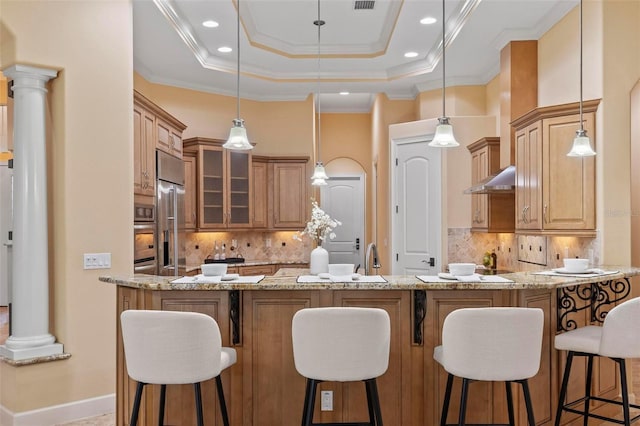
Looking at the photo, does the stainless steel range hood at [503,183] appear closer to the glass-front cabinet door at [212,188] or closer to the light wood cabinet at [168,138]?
the light wood cabinet at [168,138]

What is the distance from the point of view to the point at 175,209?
5434 mm

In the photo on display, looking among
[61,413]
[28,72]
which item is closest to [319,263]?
[61,413]

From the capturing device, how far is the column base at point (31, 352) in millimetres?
3416

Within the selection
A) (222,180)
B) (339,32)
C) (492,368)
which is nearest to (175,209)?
(222,180)

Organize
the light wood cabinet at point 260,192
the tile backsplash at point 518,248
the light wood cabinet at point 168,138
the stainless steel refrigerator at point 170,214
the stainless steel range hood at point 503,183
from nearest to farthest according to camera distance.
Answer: the tile backsplash at point 518,248 → the stainless steel range hood at point 503,183 → the stainless steel refrigerator at point 170,214 → the light wood cabinet at point 168,138 → the light wood cabinet at point 260,192

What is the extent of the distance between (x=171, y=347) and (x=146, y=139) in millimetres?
2795

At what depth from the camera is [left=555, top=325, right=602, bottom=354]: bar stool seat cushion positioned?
9.36 ft

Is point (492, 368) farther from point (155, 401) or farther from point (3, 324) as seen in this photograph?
point (3, 324)

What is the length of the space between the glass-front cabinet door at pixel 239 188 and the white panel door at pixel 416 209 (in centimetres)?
206

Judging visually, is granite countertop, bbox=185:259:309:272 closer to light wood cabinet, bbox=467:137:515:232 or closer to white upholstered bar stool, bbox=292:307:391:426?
light wood cabinet, bbox=467:137:515:232

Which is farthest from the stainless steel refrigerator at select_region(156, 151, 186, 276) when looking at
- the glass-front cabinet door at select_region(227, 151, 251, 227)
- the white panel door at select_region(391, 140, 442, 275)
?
the white panel door at select_region(391, 140, 442, 275)

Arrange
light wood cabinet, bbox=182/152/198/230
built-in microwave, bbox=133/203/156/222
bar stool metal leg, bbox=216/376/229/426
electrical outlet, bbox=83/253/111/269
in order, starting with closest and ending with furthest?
1. bar stool metal leg, bbox=216/376/229/426
2. electrical outlet, bbox=83/253/111/269
3. built-in microwave, bbox=133/203/156/222
4. light wood cabinet, bbox=182/152/198/230

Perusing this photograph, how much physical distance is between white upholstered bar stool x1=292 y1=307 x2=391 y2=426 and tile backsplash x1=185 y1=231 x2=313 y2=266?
189 inches

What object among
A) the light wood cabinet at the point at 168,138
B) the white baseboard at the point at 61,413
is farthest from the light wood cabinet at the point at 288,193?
the white baseboard at the point at 61,413
